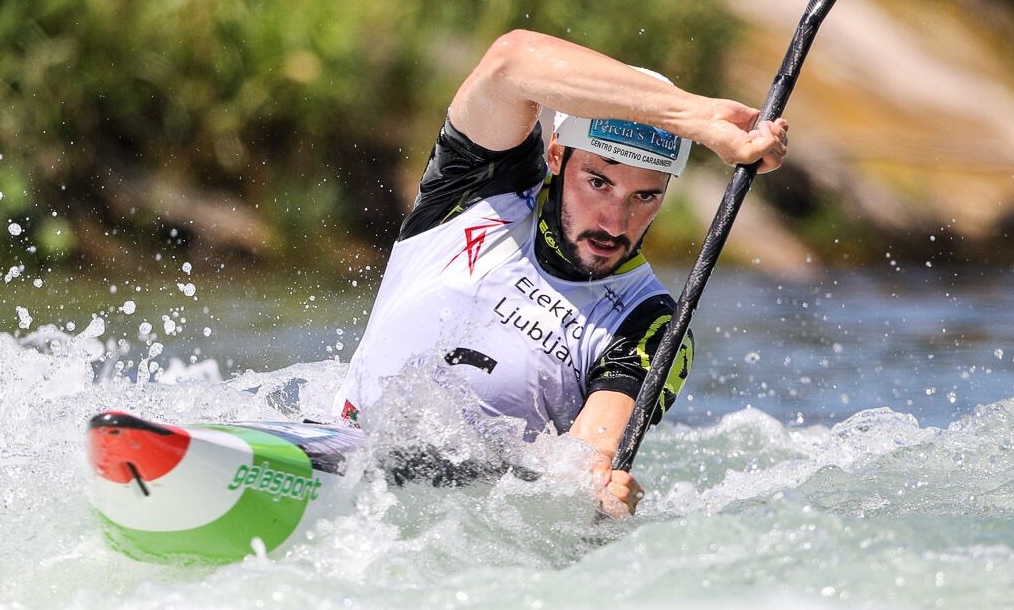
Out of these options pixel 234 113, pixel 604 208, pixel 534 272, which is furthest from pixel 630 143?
pixel 234 113

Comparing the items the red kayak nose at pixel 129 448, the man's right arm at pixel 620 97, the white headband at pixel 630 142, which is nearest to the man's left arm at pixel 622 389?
the white headband at pixel 630 142

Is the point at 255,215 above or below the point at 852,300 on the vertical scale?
below

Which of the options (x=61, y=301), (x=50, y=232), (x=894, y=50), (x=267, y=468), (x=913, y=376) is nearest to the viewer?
(x=267, y=468)

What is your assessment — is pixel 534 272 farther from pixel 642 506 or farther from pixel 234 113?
pixel 234 113

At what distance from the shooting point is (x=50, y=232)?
28.9ft

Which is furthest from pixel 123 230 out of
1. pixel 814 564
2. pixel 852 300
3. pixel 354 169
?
pixel 814 564

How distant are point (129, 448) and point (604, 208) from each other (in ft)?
4.10

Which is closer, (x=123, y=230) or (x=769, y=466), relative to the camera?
(x=769, y=466)

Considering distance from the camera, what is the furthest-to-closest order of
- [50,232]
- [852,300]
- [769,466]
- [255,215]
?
[255,215]
[50,232]
[852,300]
[769,466]

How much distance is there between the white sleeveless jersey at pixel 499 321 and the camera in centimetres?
296

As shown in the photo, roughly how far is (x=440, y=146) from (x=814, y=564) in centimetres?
146

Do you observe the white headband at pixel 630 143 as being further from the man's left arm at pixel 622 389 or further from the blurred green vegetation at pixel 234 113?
the blurred green vegetation at pixel 234 113

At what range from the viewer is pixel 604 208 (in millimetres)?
2945

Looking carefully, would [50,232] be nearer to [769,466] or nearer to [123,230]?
[123,230]
